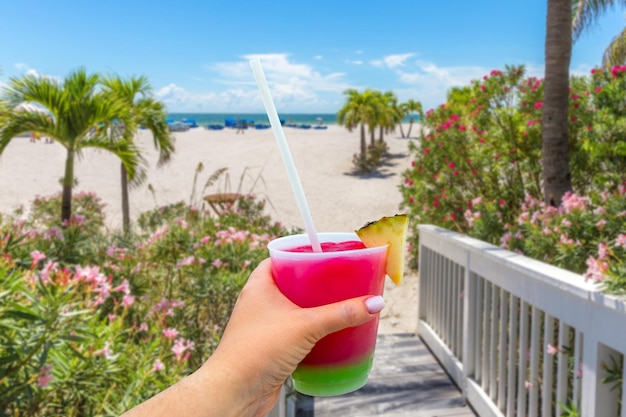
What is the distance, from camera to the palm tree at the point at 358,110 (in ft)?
83.8

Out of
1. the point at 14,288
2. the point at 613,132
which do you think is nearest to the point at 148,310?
the point at 14,288

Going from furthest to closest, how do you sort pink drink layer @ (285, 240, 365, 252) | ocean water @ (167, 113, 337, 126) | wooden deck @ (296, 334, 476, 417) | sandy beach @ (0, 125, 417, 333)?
1. ocean water @ (167, 113, 337, 126)
2. sandy beach @ (0, 125, 417, 333)
3. wooden deck @ (296, 334, 476, 417)
4. pink drink layer @ (285, 240, 365, 252)

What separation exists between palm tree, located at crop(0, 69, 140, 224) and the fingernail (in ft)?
19.7

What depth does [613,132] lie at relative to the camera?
4.86 m

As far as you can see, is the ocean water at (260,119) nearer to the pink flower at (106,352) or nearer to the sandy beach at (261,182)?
the sandy beach at (261,182)

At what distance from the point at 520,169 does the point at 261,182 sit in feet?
52.0

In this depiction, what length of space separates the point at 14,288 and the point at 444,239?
128 inches

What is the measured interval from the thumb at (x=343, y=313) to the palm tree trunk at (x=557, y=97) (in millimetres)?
4056

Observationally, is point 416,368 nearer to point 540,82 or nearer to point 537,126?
point 537,126

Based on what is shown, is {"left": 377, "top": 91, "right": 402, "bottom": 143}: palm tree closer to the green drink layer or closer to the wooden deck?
the wooden deck

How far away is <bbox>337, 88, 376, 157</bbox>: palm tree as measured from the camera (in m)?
25.5

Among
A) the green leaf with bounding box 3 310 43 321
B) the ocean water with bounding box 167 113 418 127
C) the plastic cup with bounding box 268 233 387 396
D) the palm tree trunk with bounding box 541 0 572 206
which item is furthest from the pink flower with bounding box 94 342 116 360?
the ocean water with bounding box 167 113 418 127

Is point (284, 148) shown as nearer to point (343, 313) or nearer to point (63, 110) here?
point (343, 313)

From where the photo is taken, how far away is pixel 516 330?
10.8 ft
